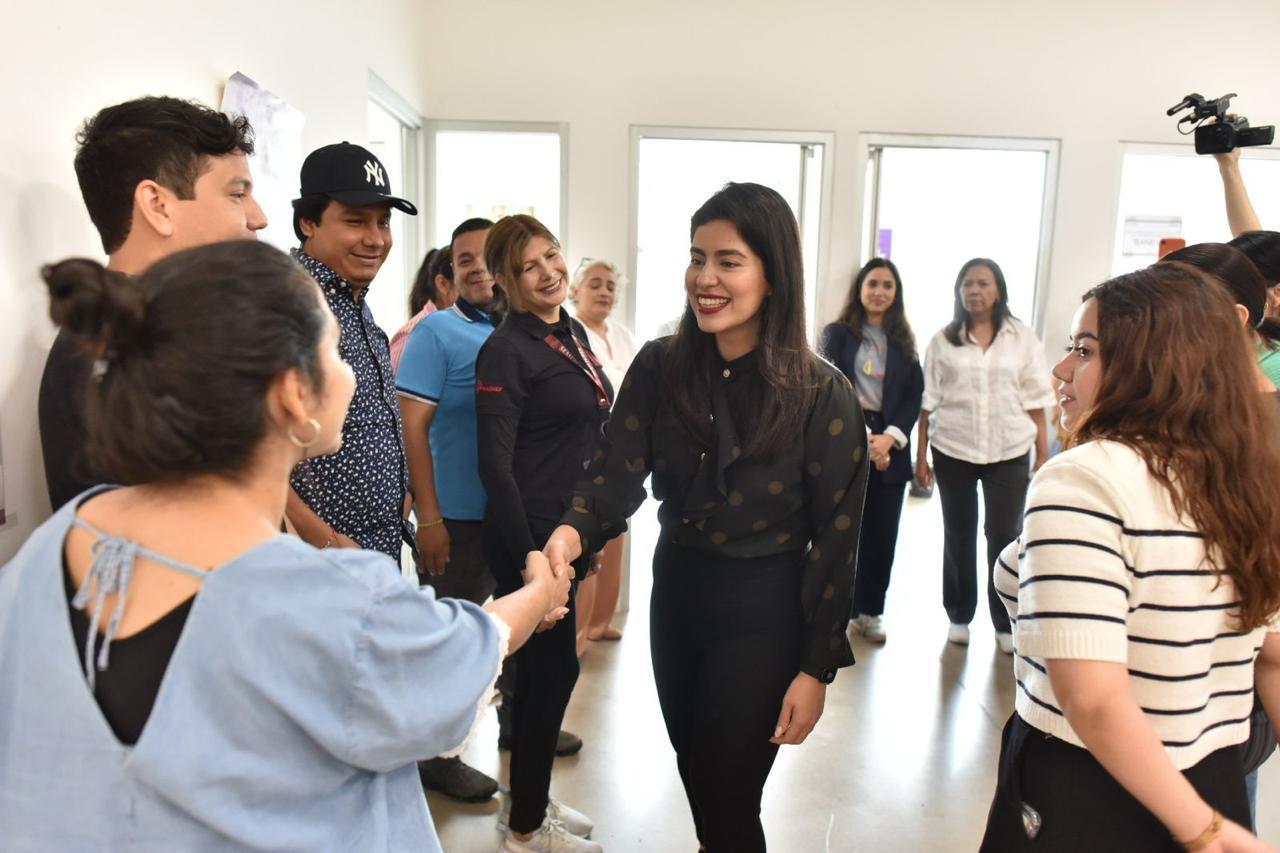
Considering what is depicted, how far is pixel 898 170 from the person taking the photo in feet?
15.6

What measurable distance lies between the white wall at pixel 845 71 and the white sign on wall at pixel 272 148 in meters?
2.09

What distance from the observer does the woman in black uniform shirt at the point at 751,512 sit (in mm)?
1533

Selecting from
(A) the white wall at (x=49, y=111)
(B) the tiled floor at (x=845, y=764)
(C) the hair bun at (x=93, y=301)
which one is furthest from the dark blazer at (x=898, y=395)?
(C) the hair bun at (x=93, y=301)

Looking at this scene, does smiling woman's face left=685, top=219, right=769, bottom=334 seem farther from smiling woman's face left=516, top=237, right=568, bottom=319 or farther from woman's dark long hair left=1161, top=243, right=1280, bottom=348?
woman's dark long hair left=1161, top=243, right=1280, bottom=348

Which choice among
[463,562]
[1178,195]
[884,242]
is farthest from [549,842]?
[1178,195]

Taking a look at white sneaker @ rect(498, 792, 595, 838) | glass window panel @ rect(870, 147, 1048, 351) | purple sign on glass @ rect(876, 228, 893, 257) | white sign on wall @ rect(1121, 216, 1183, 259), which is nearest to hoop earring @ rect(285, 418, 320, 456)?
white sneaker @ rect(498, 792, 595, 838)

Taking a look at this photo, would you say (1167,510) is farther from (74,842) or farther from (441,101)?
(441,101)

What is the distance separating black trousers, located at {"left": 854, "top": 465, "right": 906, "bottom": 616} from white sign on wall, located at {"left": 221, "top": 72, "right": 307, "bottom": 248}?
2.47 m

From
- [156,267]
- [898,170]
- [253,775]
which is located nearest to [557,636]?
[253,775]

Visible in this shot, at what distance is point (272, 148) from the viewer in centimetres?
237

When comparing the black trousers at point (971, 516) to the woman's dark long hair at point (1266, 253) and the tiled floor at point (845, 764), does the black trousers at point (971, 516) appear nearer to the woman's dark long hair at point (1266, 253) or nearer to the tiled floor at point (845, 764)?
the tiled floor at point (845, 764)

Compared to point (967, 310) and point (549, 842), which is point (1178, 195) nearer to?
point (967, 310)

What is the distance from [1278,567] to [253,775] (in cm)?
121

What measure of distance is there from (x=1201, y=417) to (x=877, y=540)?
2573 millimetres
